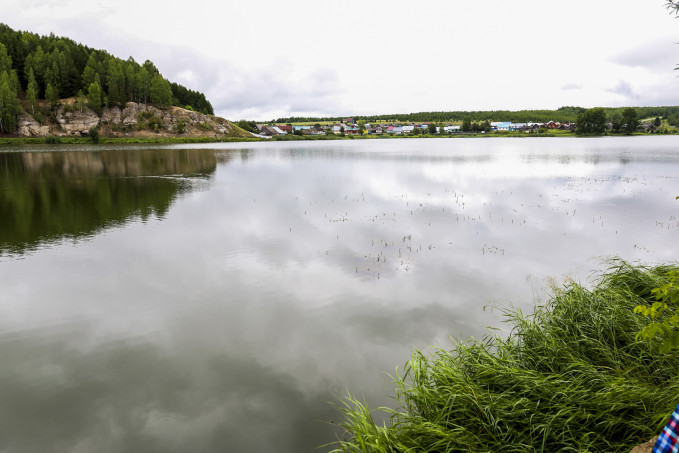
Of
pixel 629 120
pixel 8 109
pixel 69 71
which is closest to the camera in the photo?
pixel 8 109

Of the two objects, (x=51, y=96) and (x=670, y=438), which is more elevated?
(x=51, y=96)

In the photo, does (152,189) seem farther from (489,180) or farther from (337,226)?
(489,180)

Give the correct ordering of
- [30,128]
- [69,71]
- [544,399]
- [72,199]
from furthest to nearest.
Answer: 1. [69,71]
2. [30,128]
3. [72,199]
4. [544,399]

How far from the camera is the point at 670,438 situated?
3162mm

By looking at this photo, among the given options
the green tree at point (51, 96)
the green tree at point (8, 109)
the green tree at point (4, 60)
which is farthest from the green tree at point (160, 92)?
the green tree at point (4, 60)

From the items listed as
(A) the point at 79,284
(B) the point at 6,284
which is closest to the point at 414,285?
(A) the point at 79,284

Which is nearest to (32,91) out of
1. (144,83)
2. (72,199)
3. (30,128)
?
(30,128)

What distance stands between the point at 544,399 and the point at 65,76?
626 ft

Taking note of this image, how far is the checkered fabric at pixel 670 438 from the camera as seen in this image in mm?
3109

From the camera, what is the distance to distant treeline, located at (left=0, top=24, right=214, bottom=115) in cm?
14400

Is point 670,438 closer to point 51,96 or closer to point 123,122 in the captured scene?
point 123,122

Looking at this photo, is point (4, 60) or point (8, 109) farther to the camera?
point (4, 60)

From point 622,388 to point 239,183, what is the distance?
3949 centimetres

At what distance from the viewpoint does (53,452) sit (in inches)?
274
